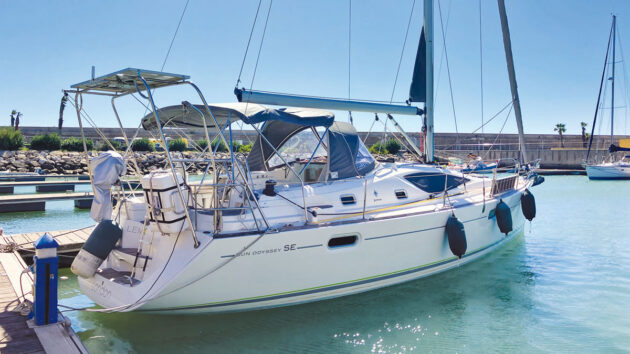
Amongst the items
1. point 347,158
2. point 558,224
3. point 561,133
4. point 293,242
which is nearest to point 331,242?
point 293,242

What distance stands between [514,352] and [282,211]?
11.6 ft

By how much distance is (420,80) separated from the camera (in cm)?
965

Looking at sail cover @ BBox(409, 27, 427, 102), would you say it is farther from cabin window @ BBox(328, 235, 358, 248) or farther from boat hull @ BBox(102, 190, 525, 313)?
cabin window @ BBox(328, 235, 358, 248)

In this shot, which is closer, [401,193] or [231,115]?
[231,115]

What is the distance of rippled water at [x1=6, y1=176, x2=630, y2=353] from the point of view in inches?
215

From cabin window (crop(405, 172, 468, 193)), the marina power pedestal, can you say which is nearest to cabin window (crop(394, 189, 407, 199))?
cabin window (crop(405, 172, 468, 193))

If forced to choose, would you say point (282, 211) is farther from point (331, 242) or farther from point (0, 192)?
point (0, 192)

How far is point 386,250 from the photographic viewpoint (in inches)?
262

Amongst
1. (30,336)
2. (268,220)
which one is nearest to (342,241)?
(268,220)

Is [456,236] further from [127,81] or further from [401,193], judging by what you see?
[127,81]

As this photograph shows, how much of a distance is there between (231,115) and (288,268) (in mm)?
2196

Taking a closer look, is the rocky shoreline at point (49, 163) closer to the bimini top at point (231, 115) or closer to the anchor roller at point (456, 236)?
the anchor roller at point (456, 236)

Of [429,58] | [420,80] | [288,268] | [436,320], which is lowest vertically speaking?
[436,320]

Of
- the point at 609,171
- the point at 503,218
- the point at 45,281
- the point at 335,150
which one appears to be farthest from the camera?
the point at 609,171
